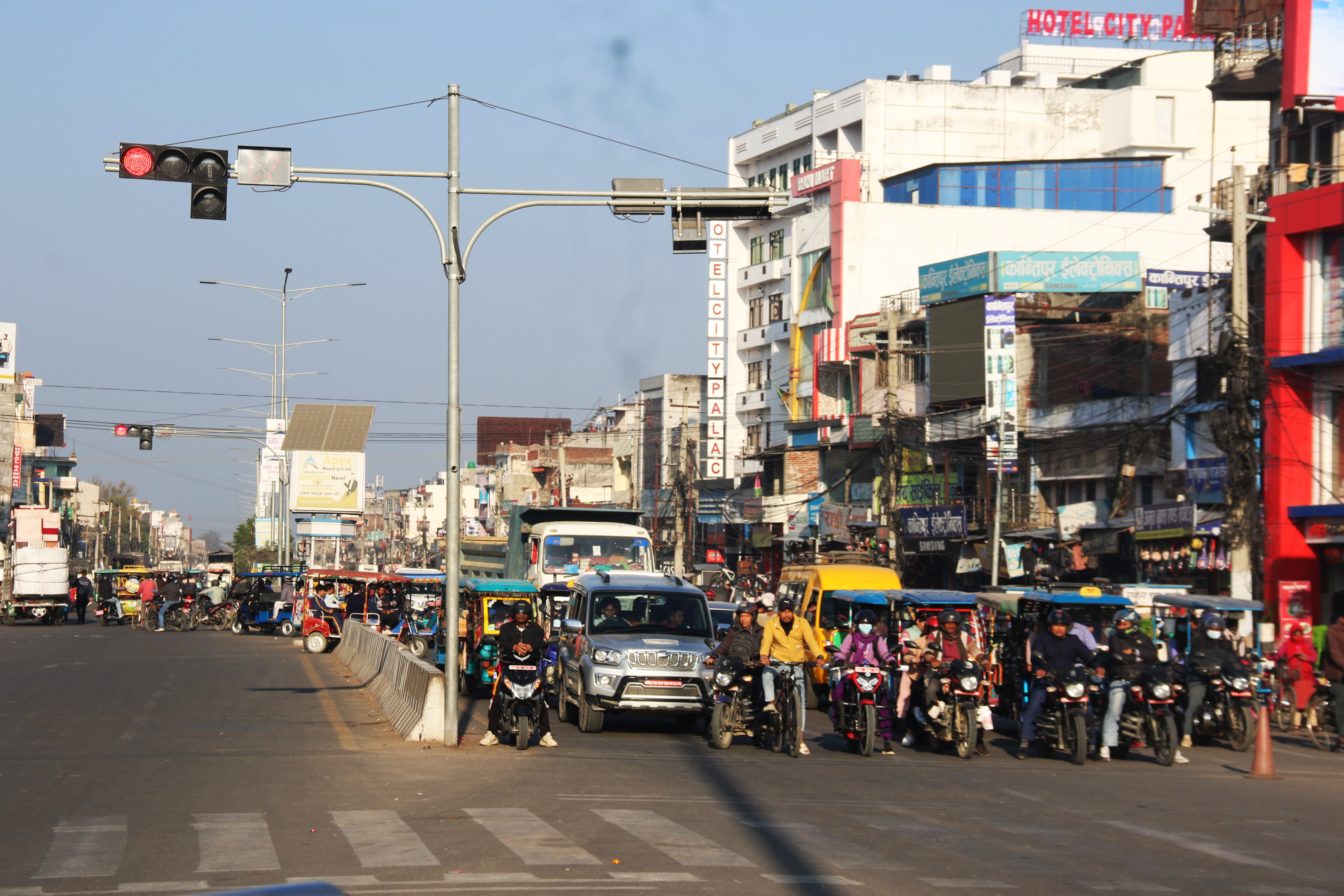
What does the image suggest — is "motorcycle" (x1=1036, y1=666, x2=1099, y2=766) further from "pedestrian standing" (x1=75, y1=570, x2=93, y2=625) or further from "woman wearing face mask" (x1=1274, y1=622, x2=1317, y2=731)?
"pedestrian standing" (x1=75, y1=570, x2=93, y2=625)

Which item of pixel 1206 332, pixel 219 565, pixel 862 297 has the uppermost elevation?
pixel 862 297

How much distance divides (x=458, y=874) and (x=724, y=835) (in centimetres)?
233

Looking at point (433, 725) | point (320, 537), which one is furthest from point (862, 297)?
point (433, 725)

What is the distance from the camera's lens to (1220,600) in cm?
1938

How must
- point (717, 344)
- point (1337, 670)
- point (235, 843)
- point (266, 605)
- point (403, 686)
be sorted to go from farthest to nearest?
point (717, 344) → point (266, 605) → point (403, 686) → point (1337, 670) → point (235, 843)

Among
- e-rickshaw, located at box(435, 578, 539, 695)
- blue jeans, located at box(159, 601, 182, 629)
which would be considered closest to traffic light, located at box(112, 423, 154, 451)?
blue jeans, located at box(159, 601, 182, 629)

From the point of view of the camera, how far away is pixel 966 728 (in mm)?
16328

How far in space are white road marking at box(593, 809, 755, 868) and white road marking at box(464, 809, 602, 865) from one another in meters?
0.54

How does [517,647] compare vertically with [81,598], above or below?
above

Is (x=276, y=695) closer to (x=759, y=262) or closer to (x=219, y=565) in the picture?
(x=759, y=262)

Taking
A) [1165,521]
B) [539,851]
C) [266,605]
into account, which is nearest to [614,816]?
[539,851]

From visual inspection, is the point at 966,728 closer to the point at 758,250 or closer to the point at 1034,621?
the point at 1034,621

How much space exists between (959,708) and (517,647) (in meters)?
5.01

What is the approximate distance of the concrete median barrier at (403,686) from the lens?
16.2 meters
